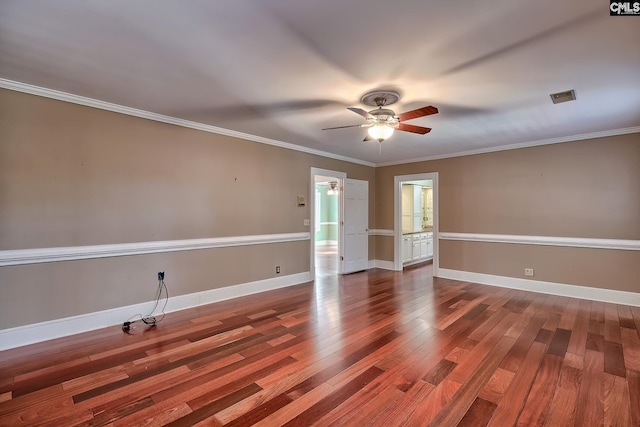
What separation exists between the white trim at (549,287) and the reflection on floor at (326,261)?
2369 millimetres

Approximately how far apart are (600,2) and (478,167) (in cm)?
420

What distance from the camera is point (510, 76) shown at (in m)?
2.67

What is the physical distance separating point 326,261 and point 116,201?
5.46 metres

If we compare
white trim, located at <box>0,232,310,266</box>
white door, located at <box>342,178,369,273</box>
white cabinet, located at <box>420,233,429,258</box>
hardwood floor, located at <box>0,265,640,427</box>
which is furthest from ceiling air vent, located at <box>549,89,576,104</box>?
white cabinet, located at <box>420,233,429,258</box>

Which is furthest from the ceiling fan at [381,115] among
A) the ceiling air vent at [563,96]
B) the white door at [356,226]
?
the white door at [356,226]

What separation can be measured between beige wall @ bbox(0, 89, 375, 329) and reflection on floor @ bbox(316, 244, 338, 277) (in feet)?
6.12

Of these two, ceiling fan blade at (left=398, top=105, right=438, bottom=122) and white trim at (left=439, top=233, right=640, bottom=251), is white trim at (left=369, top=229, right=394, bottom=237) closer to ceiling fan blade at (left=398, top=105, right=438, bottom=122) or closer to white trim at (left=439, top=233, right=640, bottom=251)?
white trim at (left=439, top=233, right=640, bottom=251)

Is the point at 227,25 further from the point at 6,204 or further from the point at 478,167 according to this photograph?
the point at 478,167

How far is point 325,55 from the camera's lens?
92.5 inches

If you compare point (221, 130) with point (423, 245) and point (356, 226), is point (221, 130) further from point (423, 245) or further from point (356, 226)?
point (423, 245)

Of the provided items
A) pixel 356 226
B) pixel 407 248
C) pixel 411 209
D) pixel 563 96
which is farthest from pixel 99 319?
pixel 411 209

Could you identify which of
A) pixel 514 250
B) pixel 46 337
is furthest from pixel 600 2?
pixel 46 337

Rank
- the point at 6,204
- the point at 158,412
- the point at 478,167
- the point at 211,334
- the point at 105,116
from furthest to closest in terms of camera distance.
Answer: the point at 478,167 → the point at 105,116 → the point at 211,334 → the point at 6,204 → the point at 158,412

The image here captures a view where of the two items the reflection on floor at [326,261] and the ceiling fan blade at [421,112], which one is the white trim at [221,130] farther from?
the ceiling fan blade at [421,112]
